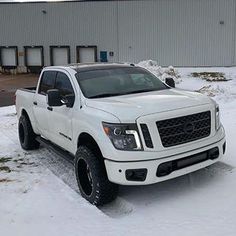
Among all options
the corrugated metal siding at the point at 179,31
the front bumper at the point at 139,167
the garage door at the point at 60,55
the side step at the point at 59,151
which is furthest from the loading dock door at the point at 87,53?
the front bumper at the point at 139,167

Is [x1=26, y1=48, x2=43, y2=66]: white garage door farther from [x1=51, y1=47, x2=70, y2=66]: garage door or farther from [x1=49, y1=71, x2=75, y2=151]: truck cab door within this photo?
[x1=49, y1=71, x2=75, y2=151]: truck cab door

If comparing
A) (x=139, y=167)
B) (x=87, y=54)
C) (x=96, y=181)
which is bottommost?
(x=96, y=181)

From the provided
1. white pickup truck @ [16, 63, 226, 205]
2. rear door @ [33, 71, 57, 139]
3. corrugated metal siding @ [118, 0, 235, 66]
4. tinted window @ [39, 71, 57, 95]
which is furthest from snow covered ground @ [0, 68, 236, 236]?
corrugated metal siding @ [118, 0, 235, 66]

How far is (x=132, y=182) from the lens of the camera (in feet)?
15.5

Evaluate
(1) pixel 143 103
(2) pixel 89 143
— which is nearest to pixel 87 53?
(2) pixel 89 143

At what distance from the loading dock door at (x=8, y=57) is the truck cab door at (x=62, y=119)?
31824 mm

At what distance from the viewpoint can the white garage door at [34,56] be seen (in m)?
36.2

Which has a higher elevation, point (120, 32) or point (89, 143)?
point (120, 32)

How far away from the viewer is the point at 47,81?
7.10 metres

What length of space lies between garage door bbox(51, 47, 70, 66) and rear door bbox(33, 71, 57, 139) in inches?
1134

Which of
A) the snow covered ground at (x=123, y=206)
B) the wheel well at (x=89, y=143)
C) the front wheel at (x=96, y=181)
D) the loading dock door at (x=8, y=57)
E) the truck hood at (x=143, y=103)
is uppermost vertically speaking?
the loading dock door at (x=8, y=57)

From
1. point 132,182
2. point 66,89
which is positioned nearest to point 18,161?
point 66,89

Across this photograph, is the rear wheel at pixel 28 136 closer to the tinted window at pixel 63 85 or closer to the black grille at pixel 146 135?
the tinted window at pixel 63 85

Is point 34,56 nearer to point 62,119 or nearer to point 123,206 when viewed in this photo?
point 62,119
